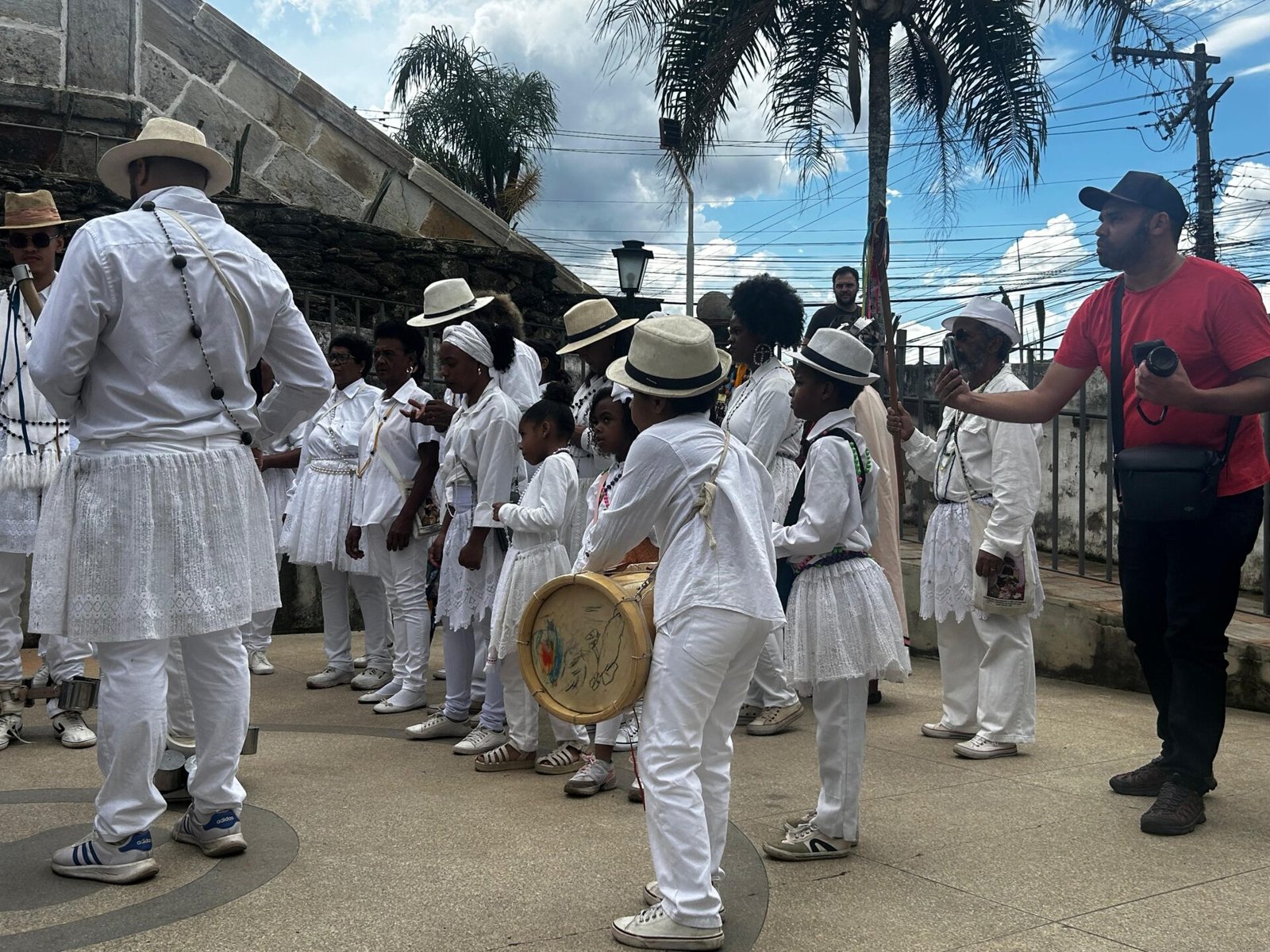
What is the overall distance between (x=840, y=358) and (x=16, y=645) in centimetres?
398

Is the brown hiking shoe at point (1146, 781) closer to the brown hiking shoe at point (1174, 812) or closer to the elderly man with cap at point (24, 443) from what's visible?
the brown hiking shoe at point (1174, 812)

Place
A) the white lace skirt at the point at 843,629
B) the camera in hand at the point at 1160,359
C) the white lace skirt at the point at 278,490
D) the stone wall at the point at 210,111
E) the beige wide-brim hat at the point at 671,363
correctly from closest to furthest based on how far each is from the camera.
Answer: the beige wide-brim hat at the point at 671,363 < the white lace skirt at the point at 843,629 < the camera in hand at the point at 1160,359 < the white lace skirt at the point at 278,490 < the stone wall at the point at 210,111

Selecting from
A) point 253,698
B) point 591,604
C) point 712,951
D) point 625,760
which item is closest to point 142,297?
point 591,604

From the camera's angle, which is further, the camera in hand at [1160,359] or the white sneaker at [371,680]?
the white sneaker at [371,680]

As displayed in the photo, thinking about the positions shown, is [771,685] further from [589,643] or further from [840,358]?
[589,643]

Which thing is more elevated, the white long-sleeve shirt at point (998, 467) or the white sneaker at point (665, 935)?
the white long-sleeve shirt at point (998, 467)

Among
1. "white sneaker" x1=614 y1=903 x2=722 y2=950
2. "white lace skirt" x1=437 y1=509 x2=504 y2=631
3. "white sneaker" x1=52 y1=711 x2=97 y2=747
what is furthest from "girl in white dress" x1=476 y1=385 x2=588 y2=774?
"white sneaker" x1=614 y1=903 x2=722 y2=950

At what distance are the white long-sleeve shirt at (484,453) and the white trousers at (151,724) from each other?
1.77 m

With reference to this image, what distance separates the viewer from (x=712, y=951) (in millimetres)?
3229

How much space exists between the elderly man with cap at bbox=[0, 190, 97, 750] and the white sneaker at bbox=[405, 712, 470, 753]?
4.60 feet

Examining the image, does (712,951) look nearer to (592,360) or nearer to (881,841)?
(881,841)

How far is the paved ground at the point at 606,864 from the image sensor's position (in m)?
3.31

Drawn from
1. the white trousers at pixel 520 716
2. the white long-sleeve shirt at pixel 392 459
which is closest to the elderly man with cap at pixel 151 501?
the white trousers at pixel 520 716

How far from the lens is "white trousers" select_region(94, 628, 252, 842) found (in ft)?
12.0
